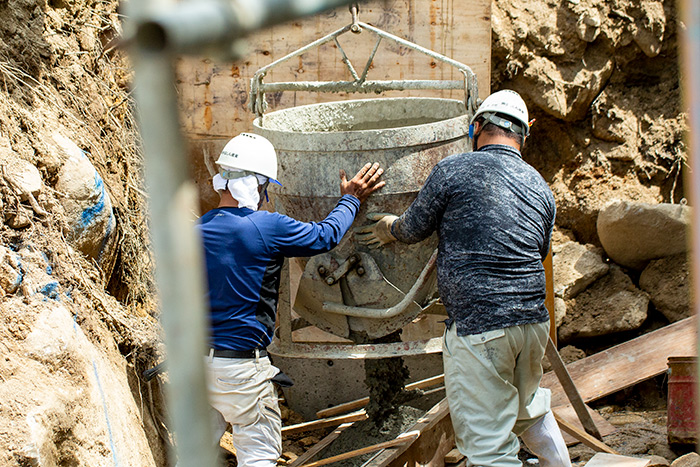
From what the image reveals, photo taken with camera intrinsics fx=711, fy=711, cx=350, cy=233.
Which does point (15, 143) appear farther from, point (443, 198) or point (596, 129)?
point (596, 129)

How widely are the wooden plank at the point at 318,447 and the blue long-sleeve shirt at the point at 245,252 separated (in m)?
1.17

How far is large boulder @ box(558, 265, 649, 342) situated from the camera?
571 centimetres

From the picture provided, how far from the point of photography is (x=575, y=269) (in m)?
5.95

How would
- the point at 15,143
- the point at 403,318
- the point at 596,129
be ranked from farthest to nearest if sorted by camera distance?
1. the point at 596,129
2. the point at 403,318
3. the point at 15,143

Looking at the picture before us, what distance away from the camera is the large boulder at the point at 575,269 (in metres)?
5.88

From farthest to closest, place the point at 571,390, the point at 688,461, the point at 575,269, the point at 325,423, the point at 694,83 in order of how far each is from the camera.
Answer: the point at 575,269, the point at 325,423, the point at 571,390, the point at 688,461, the point at 694,83

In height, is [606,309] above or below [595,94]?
below

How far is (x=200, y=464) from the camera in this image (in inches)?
32.8

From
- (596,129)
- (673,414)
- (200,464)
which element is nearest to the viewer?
(200,464)

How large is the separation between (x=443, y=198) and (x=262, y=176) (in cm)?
87

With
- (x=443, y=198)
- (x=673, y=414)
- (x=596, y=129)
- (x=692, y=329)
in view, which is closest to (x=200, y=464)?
(x=443, y=198)

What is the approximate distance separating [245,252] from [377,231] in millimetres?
682

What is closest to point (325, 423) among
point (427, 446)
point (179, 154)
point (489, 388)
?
point (427, 446)

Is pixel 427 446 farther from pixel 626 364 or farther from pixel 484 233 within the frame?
pixel 626 364
